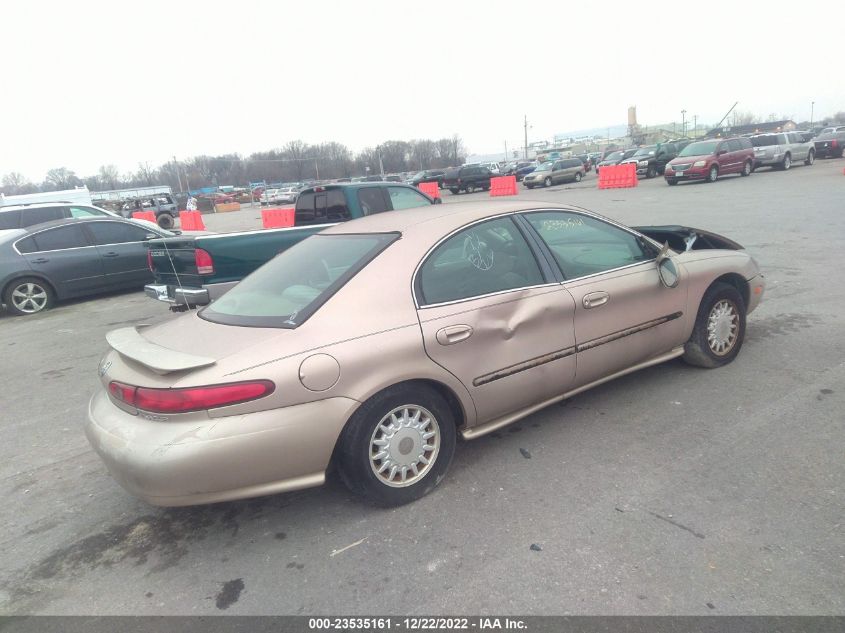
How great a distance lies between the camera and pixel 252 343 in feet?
9.11

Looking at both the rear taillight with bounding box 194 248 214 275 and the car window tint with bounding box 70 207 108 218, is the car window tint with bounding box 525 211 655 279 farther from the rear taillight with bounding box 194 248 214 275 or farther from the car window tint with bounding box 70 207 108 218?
the car window tint with bounding box 70 207 108 218

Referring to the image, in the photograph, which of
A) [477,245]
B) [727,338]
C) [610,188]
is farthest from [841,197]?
[477,245]

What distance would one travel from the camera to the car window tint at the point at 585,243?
3816 mm

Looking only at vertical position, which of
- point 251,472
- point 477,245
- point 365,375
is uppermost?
point 477,245

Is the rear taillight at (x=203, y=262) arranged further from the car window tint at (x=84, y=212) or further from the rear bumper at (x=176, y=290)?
the car window tint at (x=84, y=212)

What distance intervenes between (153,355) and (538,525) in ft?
6.92

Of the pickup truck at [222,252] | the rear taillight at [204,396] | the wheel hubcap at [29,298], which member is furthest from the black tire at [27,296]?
the rear taillight at [204,396]

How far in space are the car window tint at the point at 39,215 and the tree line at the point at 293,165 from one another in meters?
72.5

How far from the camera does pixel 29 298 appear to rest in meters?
9.42

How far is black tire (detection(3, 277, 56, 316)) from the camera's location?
30.3 feet

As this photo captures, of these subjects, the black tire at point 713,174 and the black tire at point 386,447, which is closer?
→ the black tire at point 386,447

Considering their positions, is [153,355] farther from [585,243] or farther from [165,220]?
[165,220]

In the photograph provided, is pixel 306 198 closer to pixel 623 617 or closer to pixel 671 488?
pixel 671 488

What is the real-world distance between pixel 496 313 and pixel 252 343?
139 centimetres
